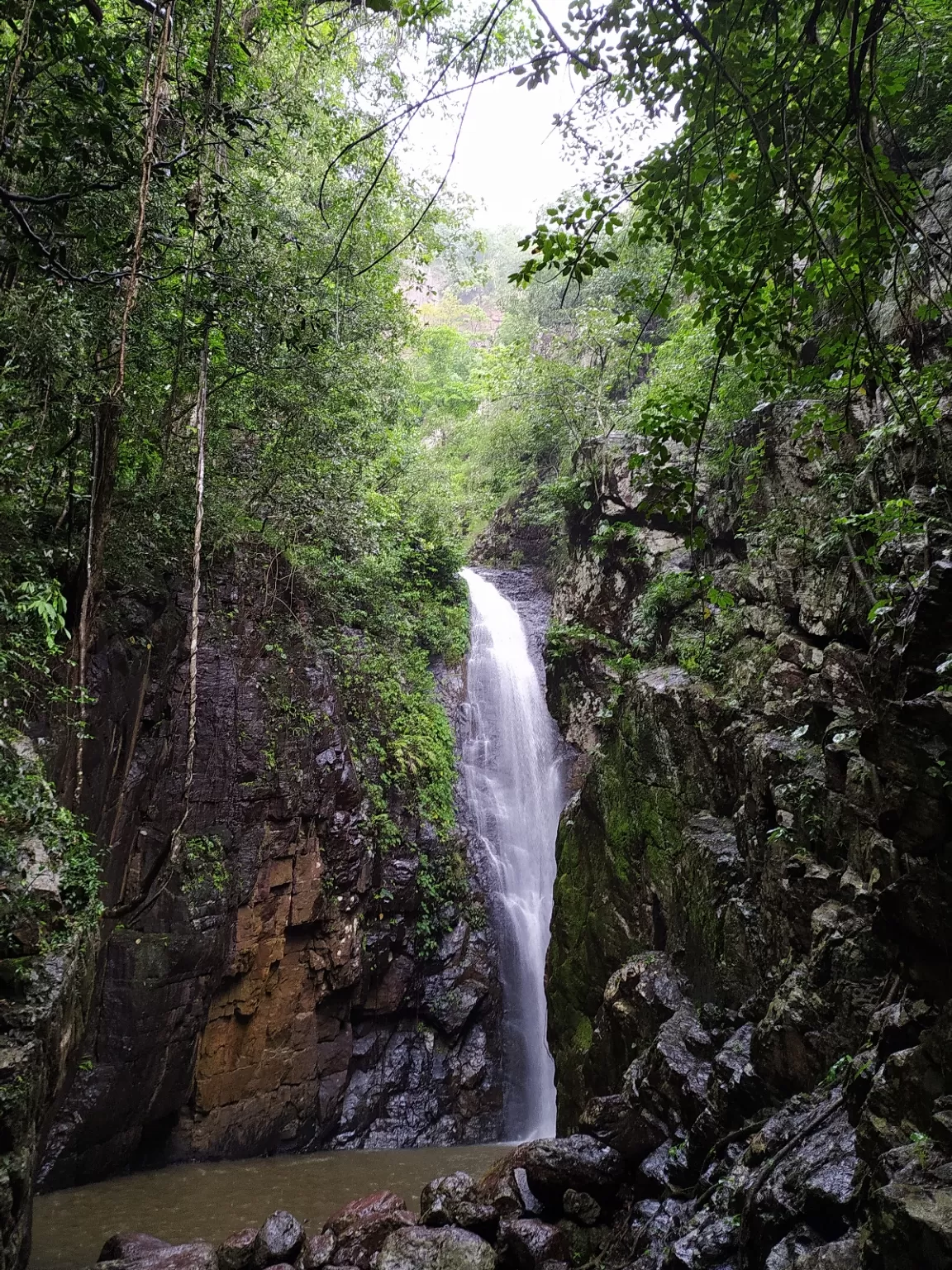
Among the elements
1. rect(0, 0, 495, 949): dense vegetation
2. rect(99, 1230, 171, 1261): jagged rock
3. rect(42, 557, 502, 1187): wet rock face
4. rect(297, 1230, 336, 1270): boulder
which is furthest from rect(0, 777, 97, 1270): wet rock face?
rect(42, 557, 502, 1187): wet rock face

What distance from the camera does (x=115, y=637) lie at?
947 cm

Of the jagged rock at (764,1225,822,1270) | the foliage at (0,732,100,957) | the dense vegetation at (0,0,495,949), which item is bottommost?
the jagged rock at (764,1225,822,1270)

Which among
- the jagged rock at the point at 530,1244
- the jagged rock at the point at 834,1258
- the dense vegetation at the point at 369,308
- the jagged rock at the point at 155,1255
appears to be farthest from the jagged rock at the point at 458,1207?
the dense vegetation at the point at 369,308

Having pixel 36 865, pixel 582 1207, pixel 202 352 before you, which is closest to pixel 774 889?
pixel 582 1207

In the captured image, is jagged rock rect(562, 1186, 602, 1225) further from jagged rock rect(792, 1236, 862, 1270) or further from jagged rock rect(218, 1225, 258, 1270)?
jagged rock rect(792, 1236, 862, 1270)

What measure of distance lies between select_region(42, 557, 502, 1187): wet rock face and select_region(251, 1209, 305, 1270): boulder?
3.12 m

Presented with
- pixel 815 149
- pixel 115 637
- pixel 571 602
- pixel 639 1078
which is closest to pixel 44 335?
pixel 115 637

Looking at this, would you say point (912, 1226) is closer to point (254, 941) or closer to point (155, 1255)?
point (155, 1255)

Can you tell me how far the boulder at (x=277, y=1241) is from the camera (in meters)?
6.48

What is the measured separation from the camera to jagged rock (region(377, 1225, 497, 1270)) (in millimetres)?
5910

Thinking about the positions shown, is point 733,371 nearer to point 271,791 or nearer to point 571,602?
point 571,602

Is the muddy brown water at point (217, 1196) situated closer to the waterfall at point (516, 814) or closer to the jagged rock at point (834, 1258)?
the waterfall at point (516, 814)

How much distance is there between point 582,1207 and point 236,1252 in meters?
3.04

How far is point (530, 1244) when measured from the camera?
596 centimetres
